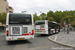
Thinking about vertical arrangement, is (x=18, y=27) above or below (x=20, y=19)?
below

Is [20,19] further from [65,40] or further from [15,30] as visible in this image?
[65,40]

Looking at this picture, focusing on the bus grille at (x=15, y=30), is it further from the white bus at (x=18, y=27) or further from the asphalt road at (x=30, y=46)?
the asphalt road at (x=30, y=46)

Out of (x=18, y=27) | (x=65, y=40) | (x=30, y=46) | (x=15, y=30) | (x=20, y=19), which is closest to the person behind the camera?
(x=30, y=46)

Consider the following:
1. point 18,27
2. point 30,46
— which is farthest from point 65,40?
point 18,27

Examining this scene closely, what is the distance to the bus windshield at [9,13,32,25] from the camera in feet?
30.8

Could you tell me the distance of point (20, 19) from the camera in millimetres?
9609

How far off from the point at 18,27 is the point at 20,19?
801 millimetres

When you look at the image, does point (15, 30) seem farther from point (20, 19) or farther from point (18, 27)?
point (20, 19)

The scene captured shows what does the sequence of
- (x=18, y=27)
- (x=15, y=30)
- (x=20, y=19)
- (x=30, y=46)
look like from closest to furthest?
1. (x=30, y=46)
2. (x=15, y=30)
3. (x=18, y=27)
4. (x=20, y=19)

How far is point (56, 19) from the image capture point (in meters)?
60.7

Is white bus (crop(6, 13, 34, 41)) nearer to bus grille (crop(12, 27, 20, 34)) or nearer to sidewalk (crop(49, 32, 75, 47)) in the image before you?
bus grille (crop(12, 27, 20, 34))

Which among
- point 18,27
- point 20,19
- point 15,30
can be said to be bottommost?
point 15,30

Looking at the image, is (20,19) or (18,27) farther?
(20,19)

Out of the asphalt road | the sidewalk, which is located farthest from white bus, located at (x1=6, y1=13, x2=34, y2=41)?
the sidewalk
